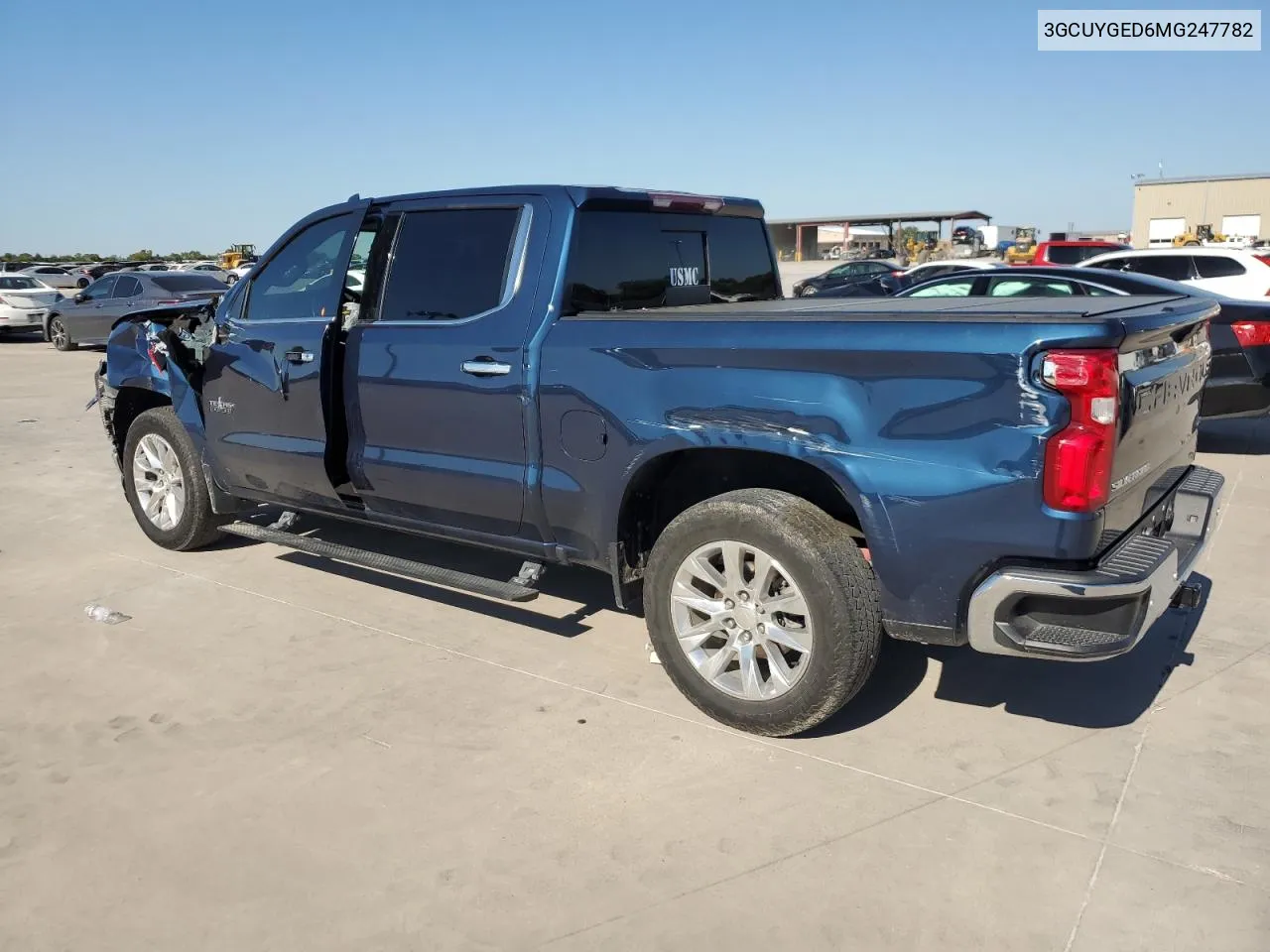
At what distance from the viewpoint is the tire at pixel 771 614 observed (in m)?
3.51

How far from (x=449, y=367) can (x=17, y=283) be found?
24338 mm

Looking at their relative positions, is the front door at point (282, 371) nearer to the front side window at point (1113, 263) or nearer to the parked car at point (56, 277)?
the front side window at point (1113, 263)

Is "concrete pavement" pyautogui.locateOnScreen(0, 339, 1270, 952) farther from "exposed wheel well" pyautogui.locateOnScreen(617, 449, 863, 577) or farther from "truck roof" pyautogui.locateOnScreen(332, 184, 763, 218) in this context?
"truck roof" pyautogui.locateOnScreen(332, 184, 763, 218)

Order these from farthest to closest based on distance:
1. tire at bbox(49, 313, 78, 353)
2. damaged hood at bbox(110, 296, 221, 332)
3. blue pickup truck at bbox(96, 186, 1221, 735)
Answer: tire at bbox(49, 313, 78, 353) < damaged hood at bbox(110, 296, 221, 332) < blue pickup truck at bbox(96, 186, 1221, 735)

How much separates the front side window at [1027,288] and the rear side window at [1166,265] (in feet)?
14.9

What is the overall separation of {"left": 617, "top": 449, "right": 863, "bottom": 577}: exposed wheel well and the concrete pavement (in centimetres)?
65

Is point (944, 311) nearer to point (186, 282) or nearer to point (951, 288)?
point (951, 288)

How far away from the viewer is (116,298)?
19547mm

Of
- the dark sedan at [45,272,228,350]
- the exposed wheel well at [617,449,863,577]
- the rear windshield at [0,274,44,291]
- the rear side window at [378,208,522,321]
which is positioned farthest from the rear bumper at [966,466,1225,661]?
the rear windshield at [0,274,44,291]

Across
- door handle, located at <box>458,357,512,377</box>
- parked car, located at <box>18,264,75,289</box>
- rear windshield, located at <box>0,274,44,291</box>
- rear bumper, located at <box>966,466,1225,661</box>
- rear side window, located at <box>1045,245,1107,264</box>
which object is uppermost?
parked car, located at <box>18,264,75,289</box>

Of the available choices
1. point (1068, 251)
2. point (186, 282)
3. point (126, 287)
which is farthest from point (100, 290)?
point (1068, 251)

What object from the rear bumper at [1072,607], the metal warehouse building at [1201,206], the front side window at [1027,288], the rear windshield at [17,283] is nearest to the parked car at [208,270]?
the rear windshield at [17,283]

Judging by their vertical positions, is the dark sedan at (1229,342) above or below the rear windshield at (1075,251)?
below

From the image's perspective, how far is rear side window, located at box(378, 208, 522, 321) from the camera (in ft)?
14.6
